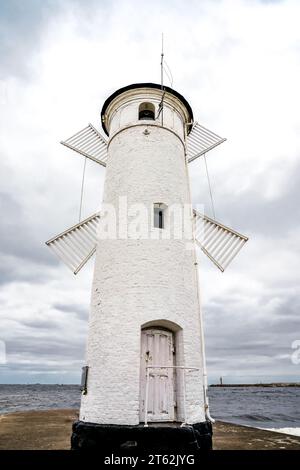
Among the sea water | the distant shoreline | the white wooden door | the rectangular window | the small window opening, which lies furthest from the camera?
the sea water

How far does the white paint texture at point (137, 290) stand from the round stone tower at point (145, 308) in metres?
0.02

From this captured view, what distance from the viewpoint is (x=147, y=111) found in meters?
9.46

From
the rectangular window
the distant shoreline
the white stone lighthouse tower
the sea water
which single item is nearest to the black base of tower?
the white stone lighthouse tower

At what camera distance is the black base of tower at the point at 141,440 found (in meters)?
5.59

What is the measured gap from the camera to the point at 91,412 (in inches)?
244

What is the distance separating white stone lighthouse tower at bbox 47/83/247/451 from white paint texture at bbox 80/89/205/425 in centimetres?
2

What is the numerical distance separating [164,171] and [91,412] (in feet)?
17.7

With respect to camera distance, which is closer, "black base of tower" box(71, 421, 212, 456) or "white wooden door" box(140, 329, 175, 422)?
"black base of tower" box(71, 421, 212, 456)

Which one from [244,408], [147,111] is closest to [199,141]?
[147,111]

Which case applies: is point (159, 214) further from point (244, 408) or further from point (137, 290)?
point (244, 408)

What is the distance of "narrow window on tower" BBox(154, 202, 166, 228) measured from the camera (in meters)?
7.71

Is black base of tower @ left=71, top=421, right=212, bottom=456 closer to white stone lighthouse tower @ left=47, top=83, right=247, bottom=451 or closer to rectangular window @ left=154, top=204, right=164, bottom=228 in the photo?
white stone lighthouse tower @ left=47, top=83, right=247, bottom=451
